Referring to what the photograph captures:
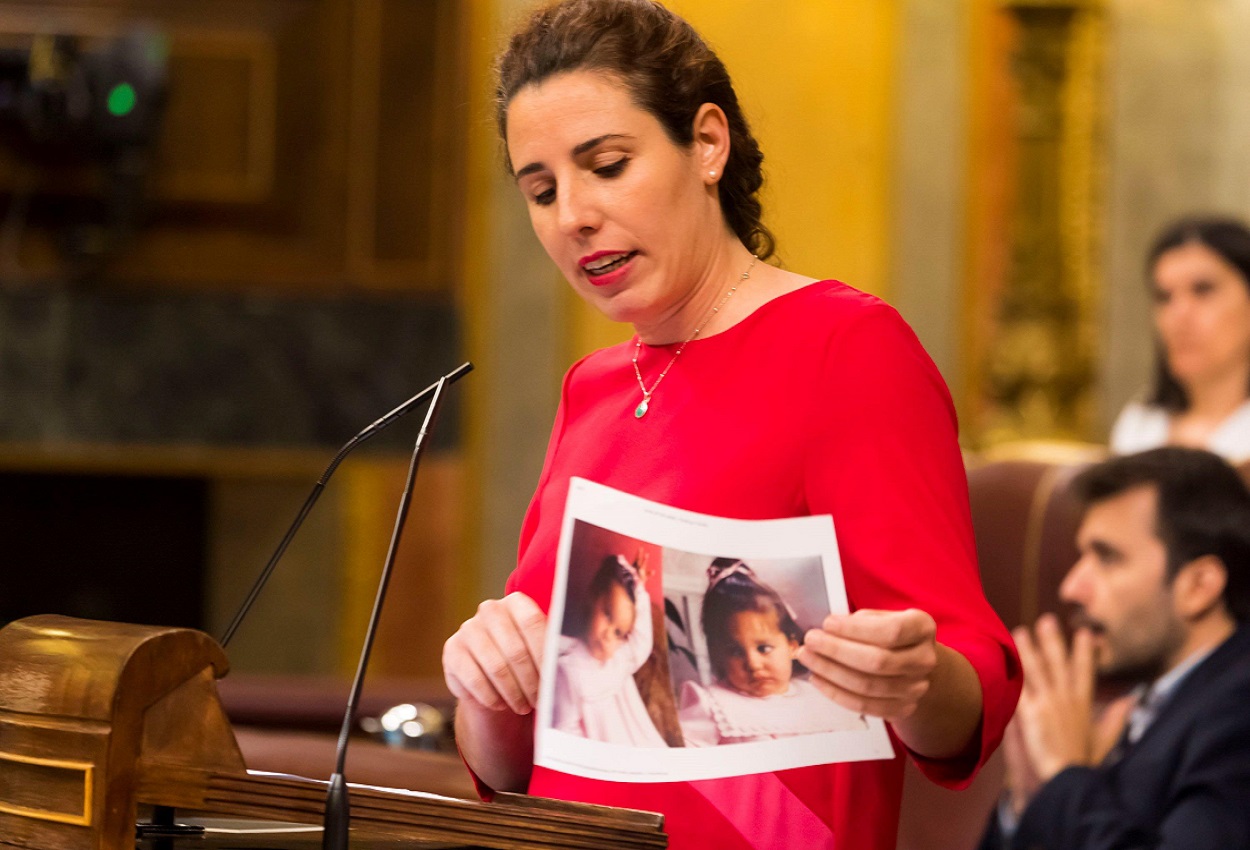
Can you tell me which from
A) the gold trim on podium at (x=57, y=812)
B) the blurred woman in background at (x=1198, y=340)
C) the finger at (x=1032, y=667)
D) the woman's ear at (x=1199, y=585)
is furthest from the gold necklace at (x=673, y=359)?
the blurred woman in background at (x=1198, y=340)

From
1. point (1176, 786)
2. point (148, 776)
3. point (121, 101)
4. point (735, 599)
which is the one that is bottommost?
point (1176, 786)

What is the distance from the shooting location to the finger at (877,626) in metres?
0.92

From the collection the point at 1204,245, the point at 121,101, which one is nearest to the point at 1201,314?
the point at 1204,245

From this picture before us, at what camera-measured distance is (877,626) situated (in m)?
0.92

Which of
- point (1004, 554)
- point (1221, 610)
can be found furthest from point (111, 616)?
point (1221, 610)

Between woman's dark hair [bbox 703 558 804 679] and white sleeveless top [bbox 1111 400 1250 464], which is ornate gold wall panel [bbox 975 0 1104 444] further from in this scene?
woman's dark hair [bbox 703 558 804 679]

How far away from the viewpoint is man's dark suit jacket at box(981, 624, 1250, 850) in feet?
6.75

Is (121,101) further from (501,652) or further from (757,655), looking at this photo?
(757,655)

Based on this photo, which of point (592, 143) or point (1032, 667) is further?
point (1032, 667)

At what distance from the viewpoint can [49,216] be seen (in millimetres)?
3777

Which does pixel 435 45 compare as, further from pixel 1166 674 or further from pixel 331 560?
pixel 1166 674

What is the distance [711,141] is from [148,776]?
0.65 meters

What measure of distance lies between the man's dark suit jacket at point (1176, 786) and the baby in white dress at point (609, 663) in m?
1.34

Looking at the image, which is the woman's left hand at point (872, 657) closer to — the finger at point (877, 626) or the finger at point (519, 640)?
the finger at point (877, 626)
